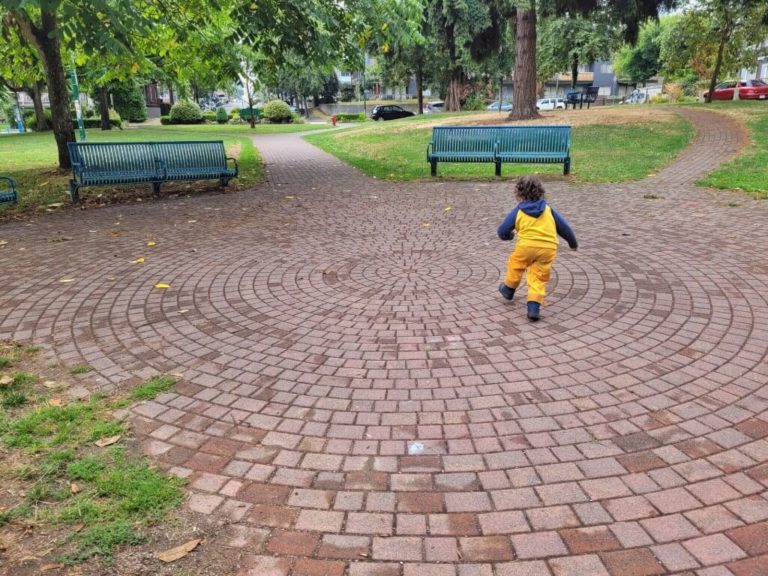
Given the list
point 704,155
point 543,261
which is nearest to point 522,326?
point 543,261

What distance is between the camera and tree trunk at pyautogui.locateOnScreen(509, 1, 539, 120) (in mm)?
18688

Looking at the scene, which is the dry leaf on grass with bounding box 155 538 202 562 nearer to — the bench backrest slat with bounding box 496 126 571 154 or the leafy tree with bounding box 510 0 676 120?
the bench backrest slat with bounding box 496 126 571 154

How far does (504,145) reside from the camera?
1177cm

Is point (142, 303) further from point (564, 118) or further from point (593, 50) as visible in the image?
point (593, 50)

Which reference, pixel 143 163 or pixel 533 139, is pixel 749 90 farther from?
pixel 143 163

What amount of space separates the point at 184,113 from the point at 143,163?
125 feet

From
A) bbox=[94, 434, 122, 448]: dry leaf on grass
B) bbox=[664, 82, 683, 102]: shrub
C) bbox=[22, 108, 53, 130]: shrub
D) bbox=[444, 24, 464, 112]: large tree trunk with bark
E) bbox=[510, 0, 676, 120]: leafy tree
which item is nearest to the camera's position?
bbox=[94, 434, 122, 448]: dry leaf on grass

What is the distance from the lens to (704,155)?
13.4 meters

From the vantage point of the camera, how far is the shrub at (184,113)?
44.8 meters

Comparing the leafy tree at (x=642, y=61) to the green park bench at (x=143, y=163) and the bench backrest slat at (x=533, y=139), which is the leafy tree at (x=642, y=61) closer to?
the bench backrest slat at (x=533, y=139)

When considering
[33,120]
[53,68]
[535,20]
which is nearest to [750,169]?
[535,20]

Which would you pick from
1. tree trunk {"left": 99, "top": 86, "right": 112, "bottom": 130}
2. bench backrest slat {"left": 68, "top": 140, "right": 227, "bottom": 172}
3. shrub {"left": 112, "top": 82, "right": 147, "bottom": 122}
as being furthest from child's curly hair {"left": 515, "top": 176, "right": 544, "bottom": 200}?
shrub {"left": 112, "top": 82, "right": 147, "bottom": 122}

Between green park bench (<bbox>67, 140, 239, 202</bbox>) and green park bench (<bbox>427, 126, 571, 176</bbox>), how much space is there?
4.63 metres

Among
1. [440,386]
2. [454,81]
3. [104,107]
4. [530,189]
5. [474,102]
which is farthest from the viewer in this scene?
[474,102]
